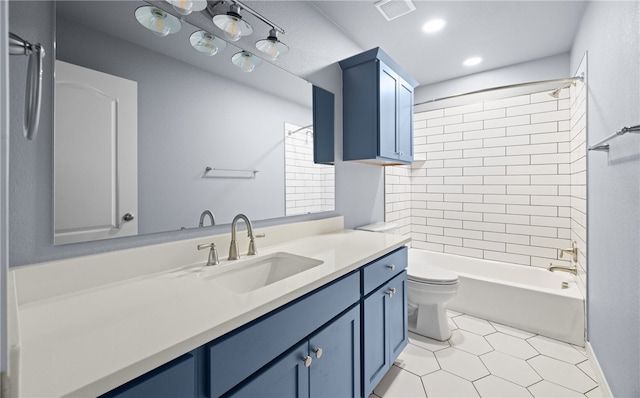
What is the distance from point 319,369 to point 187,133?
3.80ft

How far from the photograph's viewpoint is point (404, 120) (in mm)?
2459

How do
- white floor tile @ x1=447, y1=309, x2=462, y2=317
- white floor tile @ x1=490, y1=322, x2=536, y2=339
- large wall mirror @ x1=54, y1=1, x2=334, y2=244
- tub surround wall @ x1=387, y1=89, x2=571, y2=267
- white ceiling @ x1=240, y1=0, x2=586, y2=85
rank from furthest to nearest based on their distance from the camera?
tub surround wall @ x1=387, y1=89, x2=571, y2=267, white floor tile @ x1=447, y1=309, x2=462, y2=317, white floor tile @ x1=490, y1=322, x2=536, y2=339, white ceiling @ x1=240, y1=0, x2=586, y2=85, large wall mirror @ x1=54, y1=1, x2=334, y2=244

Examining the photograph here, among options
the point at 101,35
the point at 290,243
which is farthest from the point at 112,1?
the point at 290,243

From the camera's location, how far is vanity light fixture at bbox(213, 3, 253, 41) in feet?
4.41

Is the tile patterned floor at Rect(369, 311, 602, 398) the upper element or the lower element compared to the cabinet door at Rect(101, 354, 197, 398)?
lower

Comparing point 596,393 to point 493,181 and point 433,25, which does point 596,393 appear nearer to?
point 493,181

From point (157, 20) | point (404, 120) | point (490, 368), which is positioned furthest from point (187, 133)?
point (490, 368)

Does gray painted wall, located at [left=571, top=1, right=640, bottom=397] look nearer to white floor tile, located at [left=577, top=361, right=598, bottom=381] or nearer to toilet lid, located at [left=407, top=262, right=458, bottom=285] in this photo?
white floor tile, located at [left=577, top=361, right=598, bottom=381]

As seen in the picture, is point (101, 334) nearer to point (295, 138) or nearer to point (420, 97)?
point (295, 138)

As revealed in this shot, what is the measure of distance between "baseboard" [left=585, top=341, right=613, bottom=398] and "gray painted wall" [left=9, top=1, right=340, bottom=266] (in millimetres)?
2636

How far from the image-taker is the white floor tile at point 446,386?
1611mm

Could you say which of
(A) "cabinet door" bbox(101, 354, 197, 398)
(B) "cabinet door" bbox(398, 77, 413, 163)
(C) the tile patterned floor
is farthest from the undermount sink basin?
(B) "cabinet door" bbox(398, 77, 413, 163)

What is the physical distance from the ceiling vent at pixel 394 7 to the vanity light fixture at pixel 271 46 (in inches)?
32.8

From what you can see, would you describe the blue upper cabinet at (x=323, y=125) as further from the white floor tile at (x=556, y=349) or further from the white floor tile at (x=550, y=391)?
the white floor tile at (x=556, y=349)
